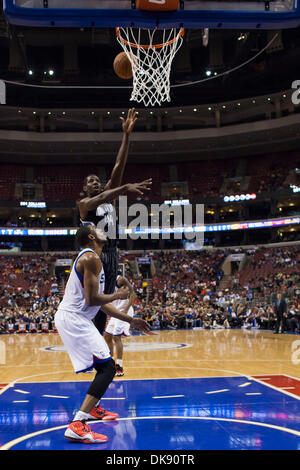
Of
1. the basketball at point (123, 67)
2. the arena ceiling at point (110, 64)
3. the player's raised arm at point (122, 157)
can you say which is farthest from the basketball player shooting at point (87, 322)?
the arena ceiling at point (110, 64)

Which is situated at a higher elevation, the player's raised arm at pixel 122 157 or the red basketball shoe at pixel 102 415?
the player's raised arm at pixel 122 157

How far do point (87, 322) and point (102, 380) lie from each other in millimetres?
541

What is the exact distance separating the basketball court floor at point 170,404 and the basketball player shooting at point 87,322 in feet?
1.55

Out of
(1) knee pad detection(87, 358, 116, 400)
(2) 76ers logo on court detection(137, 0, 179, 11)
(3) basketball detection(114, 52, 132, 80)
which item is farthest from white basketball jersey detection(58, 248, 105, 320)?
(3) basketball detection(114, 52, 132, 80)

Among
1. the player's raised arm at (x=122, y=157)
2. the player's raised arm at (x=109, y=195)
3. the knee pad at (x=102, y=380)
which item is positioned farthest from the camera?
the player's raised arm at (x=122, y=157)

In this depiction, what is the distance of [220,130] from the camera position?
113 feet

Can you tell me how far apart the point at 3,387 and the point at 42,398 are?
110 cm

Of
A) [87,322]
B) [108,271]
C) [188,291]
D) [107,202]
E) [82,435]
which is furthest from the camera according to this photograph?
[188,291]

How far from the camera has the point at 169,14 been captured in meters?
4.68

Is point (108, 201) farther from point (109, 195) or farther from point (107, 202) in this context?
point (109, 195)

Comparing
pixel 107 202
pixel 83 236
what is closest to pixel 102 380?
pixel 83 236

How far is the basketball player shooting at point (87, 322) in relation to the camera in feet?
12.8

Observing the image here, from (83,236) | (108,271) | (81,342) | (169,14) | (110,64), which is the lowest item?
(81,342)

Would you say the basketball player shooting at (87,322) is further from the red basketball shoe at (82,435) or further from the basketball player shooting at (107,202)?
the basketball player shooting at (107,202)
